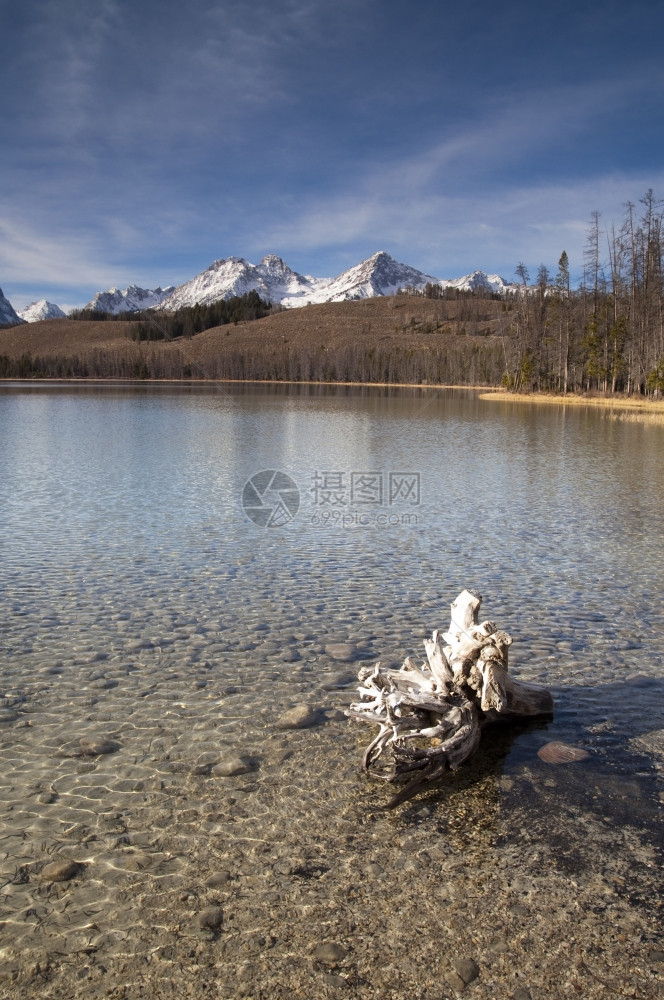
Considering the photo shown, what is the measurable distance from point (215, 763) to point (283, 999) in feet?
7.03

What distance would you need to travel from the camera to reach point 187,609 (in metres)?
8.82

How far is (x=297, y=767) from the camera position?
17.4 ft

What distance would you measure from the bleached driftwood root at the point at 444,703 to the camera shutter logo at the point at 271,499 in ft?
27.5

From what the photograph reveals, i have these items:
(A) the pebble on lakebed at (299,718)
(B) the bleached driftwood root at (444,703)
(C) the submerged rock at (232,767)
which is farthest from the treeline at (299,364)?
(C) the submerged rock at (232,767)

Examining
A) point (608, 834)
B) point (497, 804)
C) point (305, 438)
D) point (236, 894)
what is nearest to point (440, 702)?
point (497, 804)

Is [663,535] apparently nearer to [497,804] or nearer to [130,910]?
[497,804]

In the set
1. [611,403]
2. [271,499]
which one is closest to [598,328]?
[611,403]

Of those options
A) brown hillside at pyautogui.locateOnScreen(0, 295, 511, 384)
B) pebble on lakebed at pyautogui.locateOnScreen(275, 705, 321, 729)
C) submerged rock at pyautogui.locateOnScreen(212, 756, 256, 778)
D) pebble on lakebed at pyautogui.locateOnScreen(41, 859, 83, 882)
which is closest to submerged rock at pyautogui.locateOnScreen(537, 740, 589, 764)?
pebble on lakebed at pyautogui.locateOnScreen(275, 705, 321, 729)

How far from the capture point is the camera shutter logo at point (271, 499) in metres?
14.7

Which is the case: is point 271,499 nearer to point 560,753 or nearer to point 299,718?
point 299,718

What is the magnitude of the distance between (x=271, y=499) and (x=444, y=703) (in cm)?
1173

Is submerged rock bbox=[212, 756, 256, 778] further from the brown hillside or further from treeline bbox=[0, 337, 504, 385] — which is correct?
the brown hillside

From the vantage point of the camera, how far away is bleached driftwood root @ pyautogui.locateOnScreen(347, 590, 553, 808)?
16.8 ft

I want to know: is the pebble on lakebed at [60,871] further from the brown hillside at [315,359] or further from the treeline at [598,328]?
the brown hillside at [315,359]
